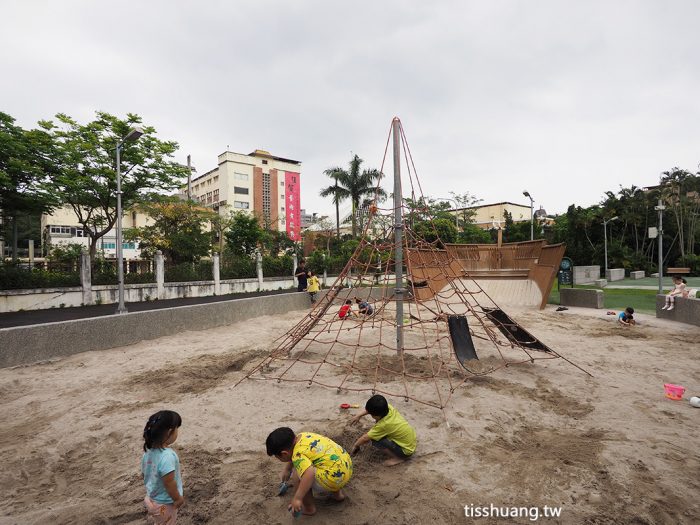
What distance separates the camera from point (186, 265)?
18.8m

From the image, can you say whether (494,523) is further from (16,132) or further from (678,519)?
(16,132)

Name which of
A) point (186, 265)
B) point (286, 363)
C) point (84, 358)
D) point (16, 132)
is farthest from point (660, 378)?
point (16, 132)

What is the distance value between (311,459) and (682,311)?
1201 centimetres

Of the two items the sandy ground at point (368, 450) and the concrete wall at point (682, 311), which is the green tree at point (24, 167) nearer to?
the sandy ground at point (368, 450)

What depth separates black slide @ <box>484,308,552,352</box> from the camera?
6.39 meters

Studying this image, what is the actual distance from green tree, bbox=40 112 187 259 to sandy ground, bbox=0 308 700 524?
1241 centimetres

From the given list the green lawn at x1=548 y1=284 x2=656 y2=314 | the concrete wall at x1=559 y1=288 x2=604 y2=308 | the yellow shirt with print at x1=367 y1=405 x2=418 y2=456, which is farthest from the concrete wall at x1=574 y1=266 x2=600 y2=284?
the yellow shirt with print at x1=367 y1=405 x2=418 y2=456

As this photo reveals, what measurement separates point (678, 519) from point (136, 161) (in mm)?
19979

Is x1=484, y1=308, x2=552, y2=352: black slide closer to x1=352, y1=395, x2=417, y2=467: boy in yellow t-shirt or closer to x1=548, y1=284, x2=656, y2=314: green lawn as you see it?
x1=352, y1=395, x2=417, y2=467: boy in yellow t-shirt

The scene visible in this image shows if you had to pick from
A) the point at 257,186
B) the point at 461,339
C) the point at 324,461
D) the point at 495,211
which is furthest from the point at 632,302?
the point at 495,211

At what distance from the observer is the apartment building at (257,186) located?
47.9m

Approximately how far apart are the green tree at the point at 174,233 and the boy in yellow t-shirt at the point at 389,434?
2204 cm

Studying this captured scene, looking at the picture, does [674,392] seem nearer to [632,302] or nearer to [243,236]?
[632,302]

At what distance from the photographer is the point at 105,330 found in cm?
793
